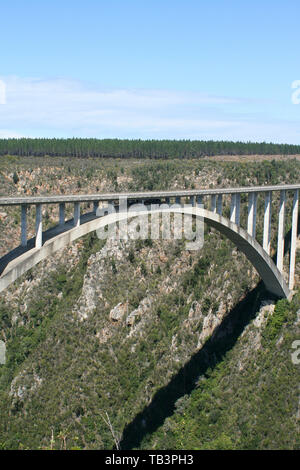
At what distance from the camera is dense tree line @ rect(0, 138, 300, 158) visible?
94.3 metres

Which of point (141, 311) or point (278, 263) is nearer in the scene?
point (278, 263)

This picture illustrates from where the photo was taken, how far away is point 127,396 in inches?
1791

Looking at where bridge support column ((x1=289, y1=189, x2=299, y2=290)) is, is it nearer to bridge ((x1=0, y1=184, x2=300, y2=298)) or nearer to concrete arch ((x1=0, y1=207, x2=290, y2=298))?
bridge ((x1=0, y1=184, x2=300, y2=298))

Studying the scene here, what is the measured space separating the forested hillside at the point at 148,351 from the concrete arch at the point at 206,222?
2745 mm

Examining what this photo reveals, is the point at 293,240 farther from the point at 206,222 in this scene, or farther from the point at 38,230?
the point at 38,230

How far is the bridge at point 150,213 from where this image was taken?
25438 millimetres

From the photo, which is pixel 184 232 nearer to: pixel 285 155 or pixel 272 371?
pixel 272 371

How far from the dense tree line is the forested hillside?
3616 cm

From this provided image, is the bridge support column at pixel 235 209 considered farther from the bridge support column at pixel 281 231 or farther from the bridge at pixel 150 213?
the bridge support column at pixel 281 231

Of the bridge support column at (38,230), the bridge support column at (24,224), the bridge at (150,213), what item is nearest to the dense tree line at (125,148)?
the bridge at (150,213)

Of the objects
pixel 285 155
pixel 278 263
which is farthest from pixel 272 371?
pixel 285 155

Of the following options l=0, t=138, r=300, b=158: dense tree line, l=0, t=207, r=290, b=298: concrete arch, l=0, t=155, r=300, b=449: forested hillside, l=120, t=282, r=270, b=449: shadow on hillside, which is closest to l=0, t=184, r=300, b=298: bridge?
l=0, t=207, r=290, b=298: concrete arch

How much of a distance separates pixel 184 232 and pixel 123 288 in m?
9.40

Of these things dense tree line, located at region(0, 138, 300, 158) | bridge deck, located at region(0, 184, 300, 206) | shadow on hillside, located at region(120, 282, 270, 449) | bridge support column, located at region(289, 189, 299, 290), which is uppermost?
dense tree line, located at region(0, 138, 300, 158)
